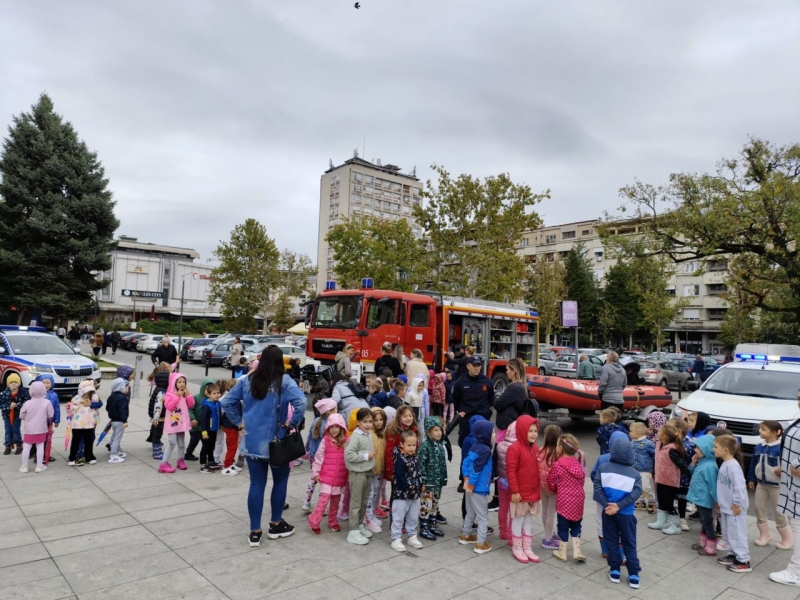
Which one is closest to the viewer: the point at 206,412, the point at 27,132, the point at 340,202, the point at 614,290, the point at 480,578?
the point at 480,578

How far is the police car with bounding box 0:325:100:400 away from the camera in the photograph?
543 inches

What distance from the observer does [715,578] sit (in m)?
5.00

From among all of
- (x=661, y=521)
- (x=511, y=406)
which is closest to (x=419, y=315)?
(x=511, y=406)

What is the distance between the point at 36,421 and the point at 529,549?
665cm

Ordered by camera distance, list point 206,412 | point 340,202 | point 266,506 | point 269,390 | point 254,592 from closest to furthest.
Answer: point 254,592 → point 269,390 → point 266,506 → point 206,412 → point 340,202

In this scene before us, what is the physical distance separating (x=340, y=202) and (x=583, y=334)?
4545 cm

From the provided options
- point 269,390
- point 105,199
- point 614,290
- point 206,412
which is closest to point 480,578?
point 269,390

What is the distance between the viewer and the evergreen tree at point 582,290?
201 feet

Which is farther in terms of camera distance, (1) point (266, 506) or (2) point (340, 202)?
(2) point (340, 202)

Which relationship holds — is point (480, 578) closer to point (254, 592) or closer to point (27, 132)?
point (254, 592)

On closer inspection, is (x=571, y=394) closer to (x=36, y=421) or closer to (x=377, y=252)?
(x=36, y=421)

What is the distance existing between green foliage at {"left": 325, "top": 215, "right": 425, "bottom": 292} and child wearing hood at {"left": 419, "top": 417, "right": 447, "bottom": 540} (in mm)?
27365

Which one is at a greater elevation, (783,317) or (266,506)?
(783,317)

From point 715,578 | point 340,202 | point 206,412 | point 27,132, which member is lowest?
point 715,578
